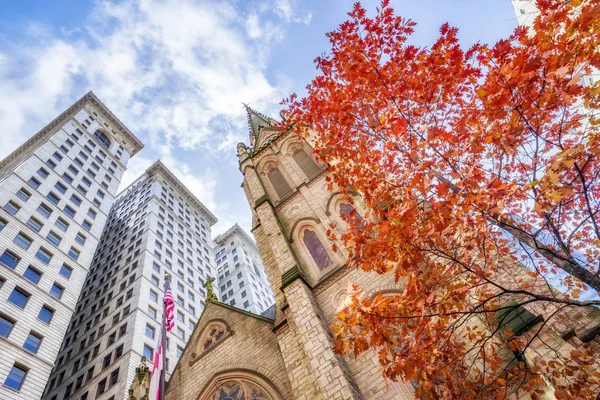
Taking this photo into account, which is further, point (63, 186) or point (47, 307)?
point (63, 186)

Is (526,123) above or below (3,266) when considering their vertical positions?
below

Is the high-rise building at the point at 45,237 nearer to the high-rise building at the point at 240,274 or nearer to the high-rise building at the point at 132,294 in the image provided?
the high-rise building at the point at 132,294

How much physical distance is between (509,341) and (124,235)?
5571 cm

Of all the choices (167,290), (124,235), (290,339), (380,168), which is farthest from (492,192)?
(124,235)

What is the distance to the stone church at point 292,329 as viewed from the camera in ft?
36.2

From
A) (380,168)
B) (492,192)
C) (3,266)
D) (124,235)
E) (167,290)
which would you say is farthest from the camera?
(124,235)

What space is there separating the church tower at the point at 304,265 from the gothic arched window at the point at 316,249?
5 centimetres

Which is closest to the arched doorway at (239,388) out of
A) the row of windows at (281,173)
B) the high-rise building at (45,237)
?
the row of windows at (281,173)

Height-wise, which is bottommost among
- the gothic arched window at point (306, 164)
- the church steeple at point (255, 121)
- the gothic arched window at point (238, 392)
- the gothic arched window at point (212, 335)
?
the gothic arched window at point (238, 392)

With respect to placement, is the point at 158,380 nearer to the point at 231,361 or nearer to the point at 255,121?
the point at 231,361

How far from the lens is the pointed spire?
28469mm

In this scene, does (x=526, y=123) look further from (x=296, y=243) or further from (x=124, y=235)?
(x=124, y=235)

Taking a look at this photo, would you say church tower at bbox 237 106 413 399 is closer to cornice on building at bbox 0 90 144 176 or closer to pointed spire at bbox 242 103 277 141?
pointed spire at bbox 242 103 277 141

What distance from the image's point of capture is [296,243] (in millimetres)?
16844
